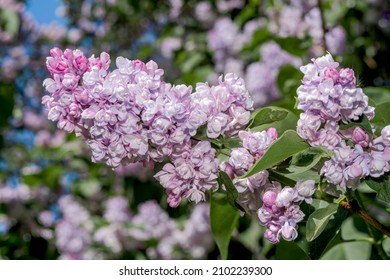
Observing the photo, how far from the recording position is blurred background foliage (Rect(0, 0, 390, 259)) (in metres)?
2.24

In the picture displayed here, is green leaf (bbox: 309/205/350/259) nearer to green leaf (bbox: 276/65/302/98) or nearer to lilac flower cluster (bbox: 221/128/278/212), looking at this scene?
lilac flower cluster (bbox: 221/128/278/212)

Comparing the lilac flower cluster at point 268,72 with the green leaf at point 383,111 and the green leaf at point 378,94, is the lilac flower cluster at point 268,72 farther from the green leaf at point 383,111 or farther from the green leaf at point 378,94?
the green leaf at point 383,111

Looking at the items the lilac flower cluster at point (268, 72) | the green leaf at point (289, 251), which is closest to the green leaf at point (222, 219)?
the green leaf at point (289, 251)

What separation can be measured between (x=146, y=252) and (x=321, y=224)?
228 centimetres

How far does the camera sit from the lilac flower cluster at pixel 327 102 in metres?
0.68

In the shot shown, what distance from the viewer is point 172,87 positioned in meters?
0.73

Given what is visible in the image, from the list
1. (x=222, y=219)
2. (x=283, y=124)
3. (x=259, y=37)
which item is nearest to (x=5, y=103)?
(x=259, y=37)

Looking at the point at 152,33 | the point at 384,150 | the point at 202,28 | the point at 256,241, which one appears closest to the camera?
the point at 384,150

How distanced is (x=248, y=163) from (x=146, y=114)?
0.36 ft

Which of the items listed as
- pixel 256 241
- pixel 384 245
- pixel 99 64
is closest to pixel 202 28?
pixel 256 241

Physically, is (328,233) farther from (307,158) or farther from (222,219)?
(222,219)

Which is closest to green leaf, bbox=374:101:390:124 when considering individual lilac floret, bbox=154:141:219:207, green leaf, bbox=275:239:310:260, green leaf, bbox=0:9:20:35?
individual lilac floret, bbox=154:141:219:207

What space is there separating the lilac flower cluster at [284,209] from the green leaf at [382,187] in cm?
6

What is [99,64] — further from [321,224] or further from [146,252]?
[146,252]
